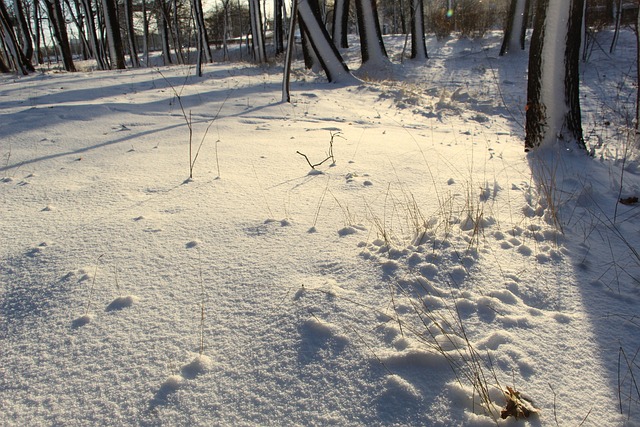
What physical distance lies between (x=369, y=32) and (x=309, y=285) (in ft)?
33.4

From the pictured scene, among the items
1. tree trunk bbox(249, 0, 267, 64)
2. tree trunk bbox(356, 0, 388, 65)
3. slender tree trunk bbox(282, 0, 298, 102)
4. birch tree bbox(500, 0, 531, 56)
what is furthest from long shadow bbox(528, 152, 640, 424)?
tree trunk bbox(249, 0, 267, 64)

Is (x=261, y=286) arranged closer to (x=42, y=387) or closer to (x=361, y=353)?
(x=361, y=353)

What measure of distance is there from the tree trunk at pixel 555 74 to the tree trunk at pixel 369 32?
Answer: 7.14 meters

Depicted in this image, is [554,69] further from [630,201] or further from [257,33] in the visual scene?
[257,33]

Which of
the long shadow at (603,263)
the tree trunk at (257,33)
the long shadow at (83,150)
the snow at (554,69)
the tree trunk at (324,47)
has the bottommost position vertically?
the long shadow at (603,263)

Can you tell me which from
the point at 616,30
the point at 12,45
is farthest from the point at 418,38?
the point at 12,45

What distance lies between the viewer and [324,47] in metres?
8.96

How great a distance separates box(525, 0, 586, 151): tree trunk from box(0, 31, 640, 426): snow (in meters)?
0.30

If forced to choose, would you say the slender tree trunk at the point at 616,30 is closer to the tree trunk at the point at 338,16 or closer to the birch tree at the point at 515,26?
the birch tree at the point at 515,26

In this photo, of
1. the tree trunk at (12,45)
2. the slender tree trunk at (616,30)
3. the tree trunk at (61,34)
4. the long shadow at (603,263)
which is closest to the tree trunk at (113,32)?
the tree trunk at (61,34)

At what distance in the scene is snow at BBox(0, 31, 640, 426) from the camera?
4.10ft

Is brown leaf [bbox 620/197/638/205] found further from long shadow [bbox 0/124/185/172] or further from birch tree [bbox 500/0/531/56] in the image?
birch tree [bbox 500/0/531/56]

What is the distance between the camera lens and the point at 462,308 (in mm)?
1644

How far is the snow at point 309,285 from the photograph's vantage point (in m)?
1.25
